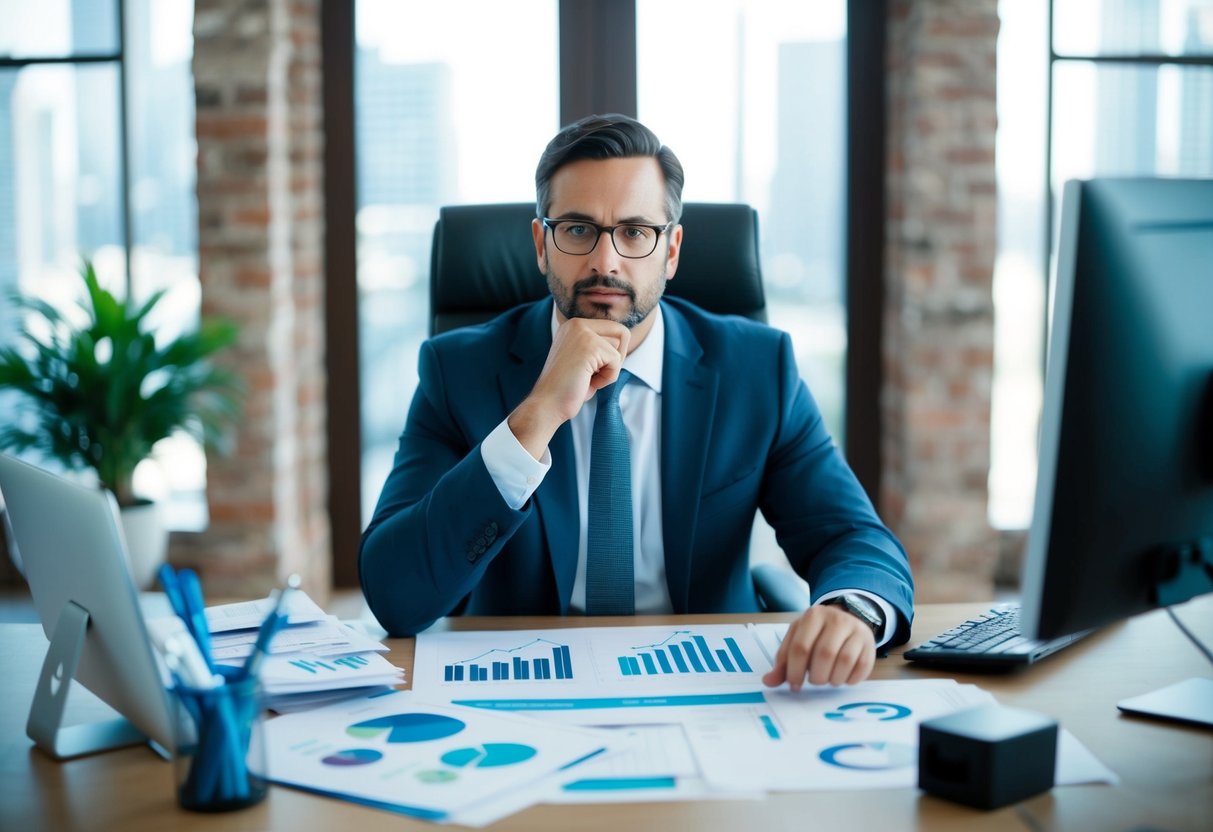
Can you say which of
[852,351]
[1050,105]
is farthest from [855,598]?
[1050,105]

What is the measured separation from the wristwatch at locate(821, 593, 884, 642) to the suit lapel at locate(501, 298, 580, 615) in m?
0.42

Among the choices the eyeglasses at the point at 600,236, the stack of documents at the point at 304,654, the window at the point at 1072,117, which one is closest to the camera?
the stack of documents at the point at 304,654

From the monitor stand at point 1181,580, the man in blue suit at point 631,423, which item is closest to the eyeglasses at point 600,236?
the man in blue suit at point 631,423

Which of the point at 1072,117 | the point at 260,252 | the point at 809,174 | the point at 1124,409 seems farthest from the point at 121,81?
the point at 1124,409

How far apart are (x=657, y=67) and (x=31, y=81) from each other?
77.7 inches

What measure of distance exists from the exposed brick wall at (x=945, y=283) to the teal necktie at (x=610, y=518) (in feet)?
6.36

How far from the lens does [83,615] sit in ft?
3.27

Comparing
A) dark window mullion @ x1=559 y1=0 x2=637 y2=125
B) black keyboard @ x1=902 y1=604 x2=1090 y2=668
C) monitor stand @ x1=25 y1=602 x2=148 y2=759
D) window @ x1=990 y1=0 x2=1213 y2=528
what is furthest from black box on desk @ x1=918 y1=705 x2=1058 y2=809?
dark window mullion @ x1=559 y1=0 x2=637 y2=125

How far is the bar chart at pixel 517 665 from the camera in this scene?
45.8 inches

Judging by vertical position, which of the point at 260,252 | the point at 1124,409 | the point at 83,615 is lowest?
the point at 83,615

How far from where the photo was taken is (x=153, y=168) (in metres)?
3.57

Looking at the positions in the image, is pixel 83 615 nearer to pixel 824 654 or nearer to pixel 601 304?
pixel 824 654

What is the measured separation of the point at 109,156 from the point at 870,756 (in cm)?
337

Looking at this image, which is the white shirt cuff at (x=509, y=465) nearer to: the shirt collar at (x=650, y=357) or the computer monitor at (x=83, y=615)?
the shirt collar at (x=650, y=357)
